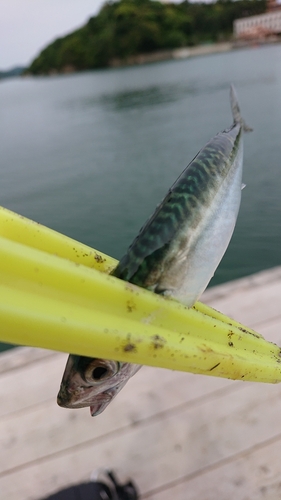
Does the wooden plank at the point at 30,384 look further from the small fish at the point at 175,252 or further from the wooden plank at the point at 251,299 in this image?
the small fish at the point at 175,252

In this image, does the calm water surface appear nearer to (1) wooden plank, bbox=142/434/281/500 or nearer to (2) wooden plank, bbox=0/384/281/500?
(2) wooden plank, bbox=0/384/281/500

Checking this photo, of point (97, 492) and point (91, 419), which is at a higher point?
point (97, 492)

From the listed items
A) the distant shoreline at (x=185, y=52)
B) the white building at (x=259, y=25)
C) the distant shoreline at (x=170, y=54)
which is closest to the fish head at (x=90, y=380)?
the distant shoreline at (x=185, y=52)

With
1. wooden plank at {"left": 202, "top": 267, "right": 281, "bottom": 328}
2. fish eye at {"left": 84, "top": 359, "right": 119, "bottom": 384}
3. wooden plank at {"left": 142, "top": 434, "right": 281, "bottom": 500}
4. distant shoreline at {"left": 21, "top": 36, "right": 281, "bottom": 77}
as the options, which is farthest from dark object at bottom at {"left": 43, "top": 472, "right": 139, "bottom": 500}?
distant shoreline at {"left": 21, "top": 36, "right": 281, "bottom": 77}

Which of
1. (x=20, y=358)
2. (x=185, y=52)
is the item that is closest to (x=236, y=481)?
(x=20, y=358)

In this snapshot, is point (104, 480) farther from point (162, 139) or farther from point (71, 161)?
point (162, 139)

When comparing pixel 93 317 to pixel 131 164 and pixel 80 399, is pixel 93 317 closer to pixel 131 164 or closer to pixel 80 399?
pixel 80 399

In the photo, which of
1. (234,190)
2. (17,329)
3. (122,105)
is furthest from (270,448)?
(122,105)
